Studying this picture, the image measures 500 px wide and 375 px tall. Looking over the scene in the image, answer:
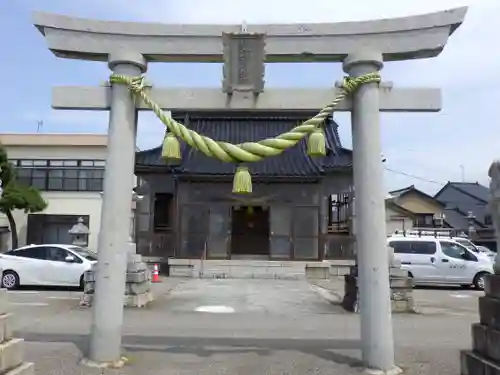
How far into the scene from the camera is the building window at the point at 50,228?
30.0m

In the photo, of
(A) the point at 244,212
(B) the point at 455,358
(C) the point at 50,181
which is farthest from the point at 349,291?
(C) the point at 50,181

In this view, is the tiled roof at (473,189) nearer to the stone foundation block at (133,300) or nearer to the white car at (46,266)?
the white car at (46,266)

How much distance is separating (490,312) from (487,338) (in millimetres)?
262

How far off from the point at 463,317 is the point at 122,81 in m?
8.99

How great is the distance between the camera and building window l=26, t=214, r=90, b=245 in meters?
30.0

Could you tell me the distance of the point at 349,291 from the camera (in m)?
11.5

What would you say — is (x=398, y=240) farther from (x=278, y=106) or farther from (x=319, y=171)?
(x=278, y=106)

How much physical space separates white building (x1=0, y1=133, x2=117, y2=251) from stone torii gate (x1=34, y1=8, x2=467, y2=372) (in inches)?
981

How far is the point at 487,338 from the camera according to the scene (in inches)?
191

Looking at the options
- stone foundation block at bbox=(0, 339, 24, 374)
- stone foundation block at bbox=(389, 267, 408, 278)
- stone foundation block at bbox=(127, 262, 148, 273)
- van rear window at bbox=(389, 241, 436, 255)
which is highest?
van rear window at bbox=(389, 241, 436, 255)

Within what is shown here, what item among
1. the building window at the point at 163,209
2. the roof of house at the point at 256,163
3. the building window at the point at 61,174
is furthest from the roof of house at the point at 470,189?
the building window at the point at 61,174

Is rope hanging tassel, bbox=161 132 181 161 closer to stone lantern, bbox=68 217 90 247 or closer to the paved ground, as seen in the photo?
the paved ground

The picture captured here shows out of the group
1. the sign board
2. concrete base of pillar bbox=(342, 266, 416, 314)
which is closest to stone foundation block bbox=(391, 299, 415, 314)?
concrete base of pillar bbox=(342, 266, 416, 314)

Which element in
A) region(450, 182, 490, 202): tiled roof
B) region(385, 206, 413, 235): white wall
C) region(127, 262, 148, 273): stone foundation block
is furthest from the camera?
region(450, 182, 490, 202): tiled roof
